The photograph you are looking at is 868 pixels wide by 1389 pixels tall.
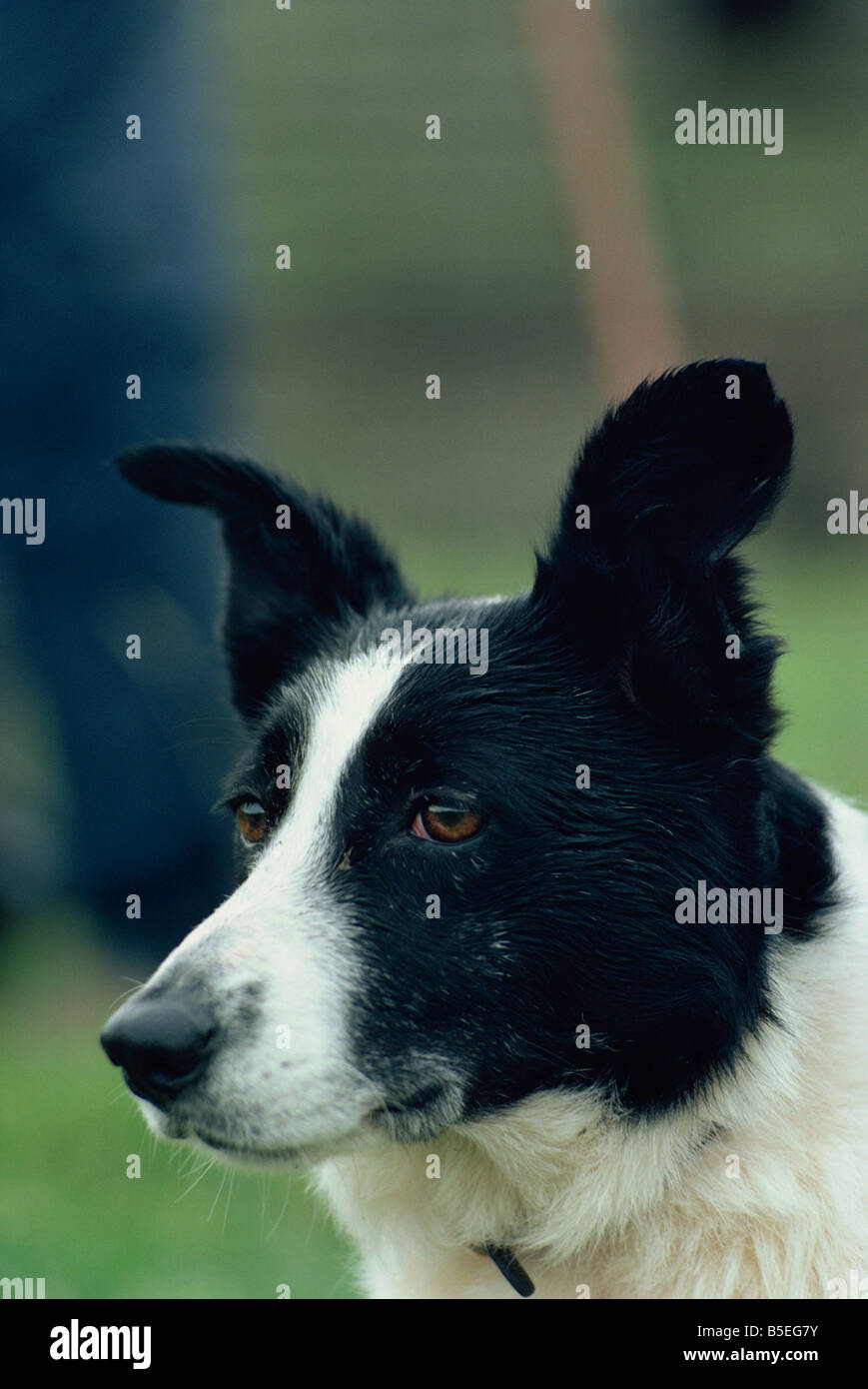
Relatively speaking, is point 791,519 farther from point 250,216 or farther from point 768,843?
point 768,843

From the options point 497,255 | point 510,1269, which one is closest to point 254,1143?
point 510,1269

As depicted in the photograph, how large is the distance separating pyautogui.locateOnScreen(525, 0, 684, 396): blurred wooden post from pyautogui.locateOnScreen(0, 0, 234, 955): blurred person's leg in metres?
4.01

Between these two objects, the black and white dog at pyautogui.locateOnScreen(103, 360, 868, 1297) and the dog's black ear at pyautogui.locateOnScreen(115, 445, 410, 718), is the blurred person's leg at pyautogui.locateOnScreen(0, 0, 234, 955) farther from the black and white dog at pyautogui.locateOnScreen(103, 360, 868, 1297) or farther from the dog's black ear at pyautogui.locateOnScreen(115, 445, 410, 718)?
the black and white dog at pyautogui.locateOnScreen(103, 360, 868, 1297)

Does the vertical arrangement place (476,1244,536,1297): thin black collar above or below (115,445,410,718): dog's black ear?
below

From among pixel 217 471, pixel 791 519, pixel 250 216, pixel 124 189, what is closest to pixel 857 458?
pixel 791 519

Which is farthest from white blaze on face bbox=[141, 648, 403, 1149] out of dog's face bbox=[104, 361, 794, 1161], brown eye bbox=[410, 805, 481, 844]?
brown eye bbox=[410, 805, 481, 844]

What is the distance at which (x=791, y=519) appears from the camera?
1467 centimetres

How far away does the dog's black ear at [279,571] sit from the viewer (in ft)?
10.2

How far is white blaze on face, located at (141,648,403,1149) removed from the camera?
2.24 metres

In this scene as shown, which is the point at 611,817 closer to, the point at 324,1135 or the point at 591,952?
the point at 591,952

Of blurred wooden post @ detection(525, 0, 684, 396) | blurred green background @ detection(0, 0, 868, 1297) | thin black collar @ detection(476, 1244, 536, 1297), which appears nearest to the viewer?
thin black collar @ detection(476, 1244, 536, 1297)

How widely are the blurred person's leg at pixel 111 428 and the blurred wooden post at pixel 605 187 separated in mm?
4012

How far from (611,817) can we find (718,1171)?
0.57 metres

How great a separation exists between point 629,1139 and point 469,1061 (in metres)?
0.28
